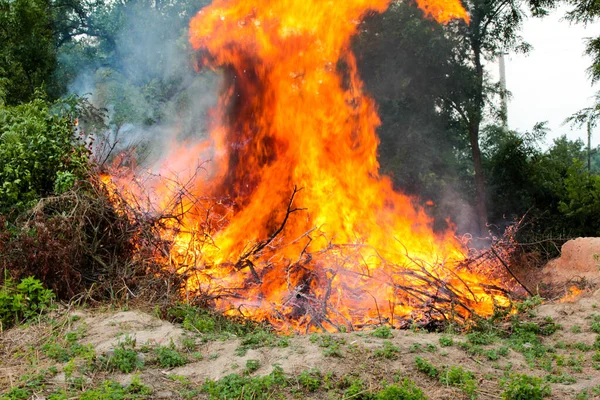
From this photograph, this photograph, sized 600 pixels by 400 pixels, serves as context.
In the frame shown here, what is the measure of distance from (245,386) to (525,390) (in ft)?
7.49

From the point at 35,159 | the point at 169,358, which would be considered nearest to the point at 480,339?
the point at 169,358

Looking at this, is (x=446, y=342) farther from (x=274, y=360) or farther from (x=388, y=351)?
(x=274, y=360)

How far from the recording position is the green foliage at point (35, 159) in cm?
827

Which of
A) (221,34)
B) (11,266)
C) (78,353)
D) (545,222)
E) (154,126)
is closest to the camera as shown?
(78,353)

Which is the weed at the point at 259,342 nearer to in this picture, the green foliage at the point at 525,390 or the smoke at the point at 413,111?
the green foliage at the point at 525,390

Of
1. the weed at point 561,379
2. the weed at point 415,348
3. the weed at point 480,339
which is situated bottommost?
the weed at point 561,379

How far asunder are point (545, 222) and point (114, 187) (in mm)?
10467

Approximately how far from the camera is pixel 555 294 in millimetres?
9234

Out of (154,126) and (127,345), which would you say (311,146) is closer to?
(154,126)

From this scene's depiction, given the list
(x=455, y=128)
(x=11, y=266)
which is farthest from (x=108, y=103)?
(x=455, y=128)

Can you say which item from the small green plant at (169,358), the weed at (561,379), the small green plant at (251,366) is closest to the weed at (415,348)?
the weed at (561,379)

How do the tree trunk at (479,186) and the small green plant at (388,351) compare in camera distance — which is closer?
the small green plant at (388,351)

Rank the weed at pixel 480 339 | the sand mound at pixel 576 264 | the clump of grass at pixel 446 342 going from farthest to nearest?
the sand mound at pixel 576 264, the weed at pixel 480 339, the clump of grass at pixel 446 342

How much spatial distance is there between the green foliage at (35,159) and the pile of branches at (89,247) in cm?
41
